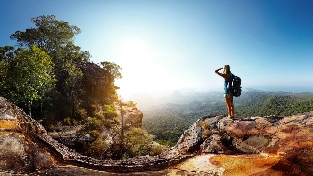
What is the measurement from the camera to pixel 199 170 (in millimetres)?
7402

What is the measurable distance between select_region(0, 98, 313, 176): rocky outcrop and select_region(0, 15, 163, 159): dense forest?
19660 mm

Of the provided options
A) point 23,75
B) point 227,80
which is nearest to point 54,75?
point 23,75

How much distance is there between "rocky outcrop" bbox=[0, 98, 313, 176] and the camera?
6.43m

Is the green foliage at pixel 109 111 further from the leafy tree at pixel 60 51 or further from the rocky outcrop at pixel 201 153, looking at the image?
the rocky outcrop at pixel 201 153

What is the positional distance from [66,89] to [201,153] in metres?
40.8

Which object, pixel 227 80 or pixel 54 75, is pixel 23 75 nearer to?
pixel 54 75

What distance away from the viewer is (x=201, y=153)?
9422mm

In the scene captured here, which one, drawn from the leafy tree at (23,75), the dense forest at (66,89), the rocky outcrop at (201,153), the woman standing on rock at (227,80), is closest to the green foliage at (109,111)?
the dense forest at (66,89)

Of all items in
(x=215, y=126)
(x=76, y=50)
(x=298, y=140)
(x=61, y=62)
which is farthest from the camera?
(x=76, y=50)

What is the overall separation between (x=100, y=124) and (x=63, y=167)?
31.8m

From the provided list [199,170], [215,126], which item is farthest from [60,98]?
[199,170]

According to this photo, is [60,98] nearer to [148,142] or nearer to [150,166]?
[148,142]

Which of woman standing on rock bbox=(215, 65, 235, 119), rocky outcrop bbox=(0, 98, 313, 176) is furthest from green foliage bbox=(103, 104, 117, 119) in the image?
rocky outcrop bbox=(0, 98, 313, 176)

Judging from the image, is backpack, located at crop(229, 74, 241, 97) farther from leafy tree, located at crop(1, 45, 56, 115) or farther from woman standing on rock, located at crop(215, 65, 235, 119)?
leafy tree, located at crop(1, 45, 56, 115)
